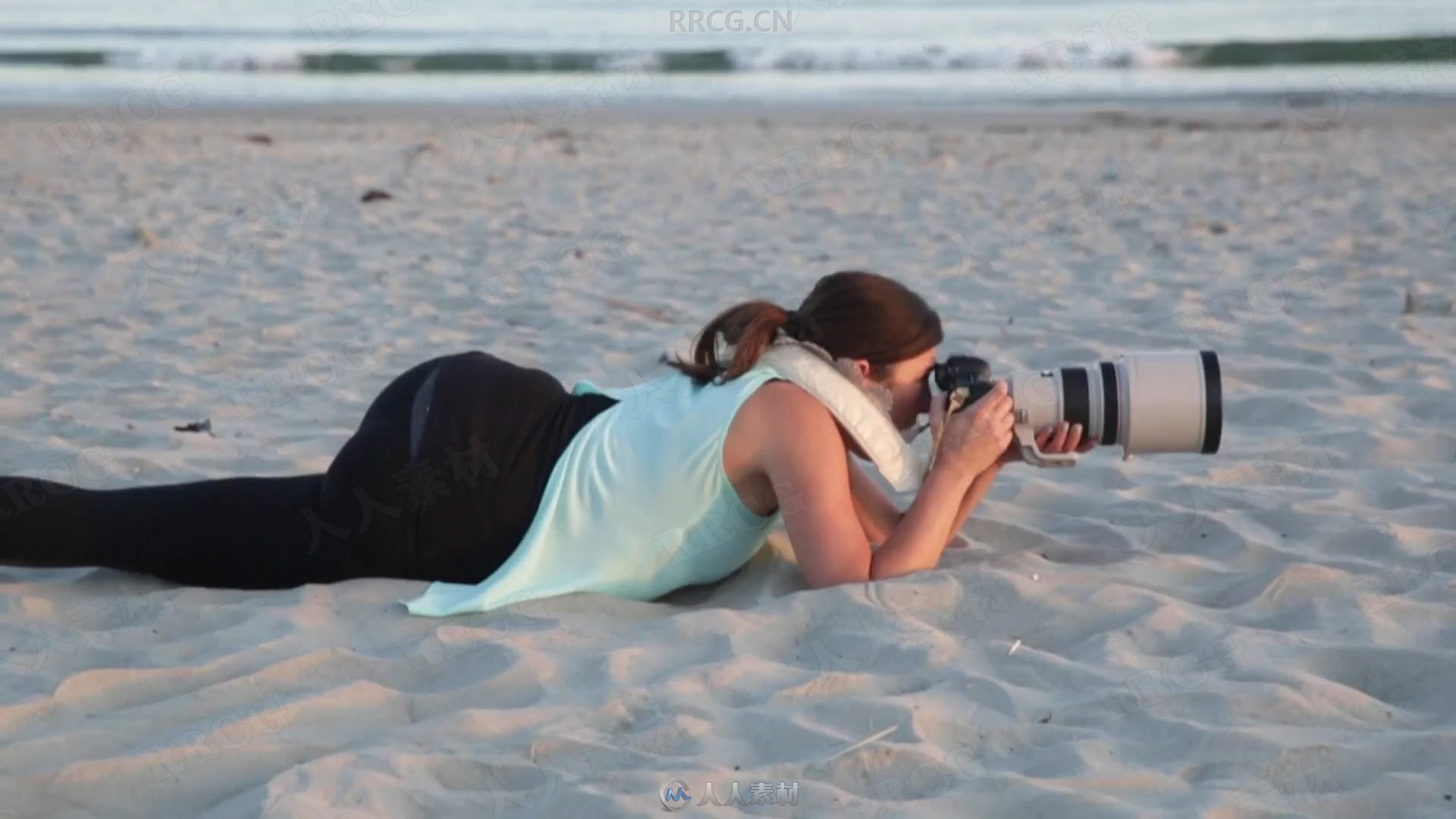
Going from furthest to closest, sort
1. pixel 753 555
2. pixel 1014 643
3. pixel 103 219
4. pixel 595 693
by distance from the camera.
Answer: pixel 103 219 < pixel 753 555 < pixel 1014 643 < pixel 595 693

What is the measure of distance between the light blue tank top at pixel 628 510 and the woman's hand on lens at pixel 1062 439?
1.64 feet

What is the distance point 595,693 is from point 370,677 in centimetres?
38

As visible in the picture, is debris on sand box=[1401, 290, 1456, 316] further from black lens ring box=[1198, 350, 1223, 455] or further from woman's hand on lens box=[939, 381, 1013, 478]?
woman's hand on lens box=[939, 381, 1013, 478]

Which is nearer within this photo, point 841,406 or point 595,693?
point 595,693

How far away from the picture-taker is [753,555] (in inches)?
120

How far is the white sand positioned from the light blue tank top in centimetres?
6

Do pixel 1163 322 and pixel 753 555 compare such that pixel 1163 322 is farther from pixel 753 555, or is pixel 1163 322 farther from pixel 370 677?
pixel 370 677

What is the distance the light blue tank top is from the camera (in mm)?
2703

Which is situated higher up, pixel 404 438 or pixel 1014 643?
pixel 404 438

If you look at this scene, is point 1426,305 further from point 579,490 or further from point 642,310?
point 579,490

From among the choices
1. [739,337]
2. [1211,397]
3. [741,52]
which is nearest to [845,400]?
[739,337]

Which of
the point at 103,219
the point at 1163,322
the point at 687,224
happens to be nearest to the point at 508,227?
the point at 687,224

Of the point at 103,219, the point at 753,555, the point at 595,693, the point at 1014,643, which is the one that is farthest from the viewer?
the point at 103,219

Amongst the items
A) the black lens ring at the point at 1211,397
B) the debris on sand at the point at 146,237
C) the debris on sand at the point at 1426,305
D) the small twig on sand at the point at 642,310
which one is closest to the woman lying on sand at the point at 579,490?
the black lens ring at the point at 1211,397
